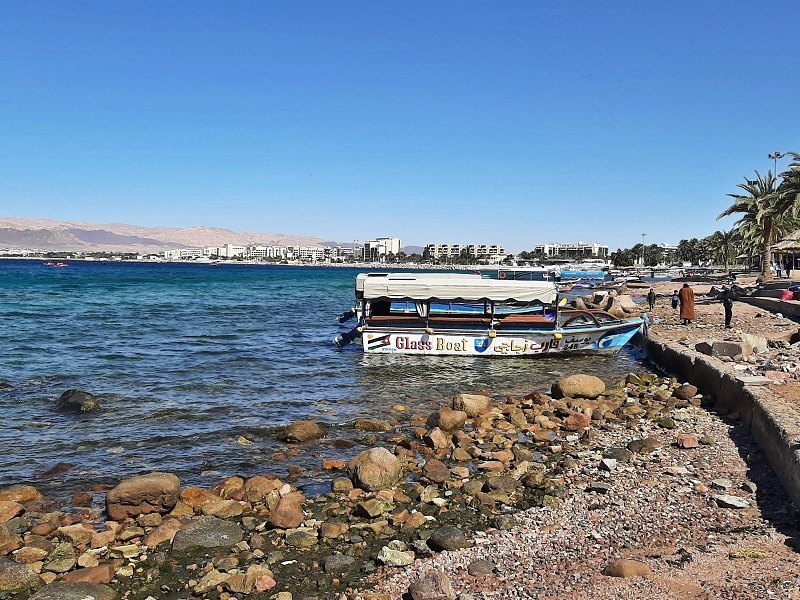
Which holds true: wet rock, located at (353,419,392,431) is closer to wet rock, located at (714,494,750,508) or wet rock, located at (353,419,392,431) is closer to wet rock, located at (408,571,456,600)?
wet rock, located at (714,494,750,508)

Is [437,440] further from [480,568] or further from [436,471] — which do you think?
[480,568]

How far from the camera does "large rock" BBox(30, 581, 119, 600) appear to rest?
6.41 m

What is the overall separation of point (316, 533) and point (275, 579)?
1.09m

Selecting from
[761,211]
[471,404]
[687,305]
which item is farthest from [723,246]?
[471,404]

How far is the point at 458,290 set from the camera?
908 inches

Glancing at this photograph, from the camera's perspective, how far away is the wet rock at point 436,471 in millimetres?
9648

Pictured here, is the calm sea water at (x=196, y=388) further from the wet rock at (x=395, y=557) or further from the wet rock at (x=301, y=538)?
the wet rock at (x=395, y=557)

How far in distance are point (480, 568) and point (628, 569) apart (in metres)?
1.43

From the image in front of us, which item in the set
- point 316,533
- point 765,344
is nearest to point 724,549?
point 316,533

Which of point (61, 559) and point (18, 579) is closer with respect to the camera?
point (18, 579)

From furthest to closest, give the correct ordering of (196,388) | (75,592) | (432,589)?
1. (196,388)
2. (75,592)
3. (432,589)

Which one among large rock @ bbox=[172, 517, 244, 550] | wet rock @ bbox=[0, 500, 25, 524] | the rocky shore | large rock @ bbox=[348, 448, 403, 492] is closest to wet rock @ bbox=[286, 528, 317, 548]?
the rocky shore

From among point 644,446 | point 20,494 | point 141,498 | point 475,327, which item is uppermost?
point 475,327

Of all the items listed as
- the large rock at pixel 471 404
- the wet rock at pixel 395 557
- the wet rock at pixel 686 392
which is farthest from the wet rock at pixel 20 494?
the wet rock at pixel 686 392
